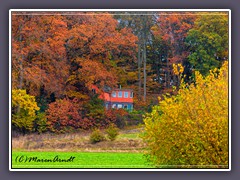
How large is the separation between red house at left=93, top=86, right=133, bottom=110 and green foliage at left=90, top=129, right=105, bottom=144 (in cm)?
69

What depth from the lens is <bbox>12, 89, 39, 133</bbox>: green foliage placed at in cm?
1936

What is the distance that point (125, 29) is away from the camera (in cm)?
1992

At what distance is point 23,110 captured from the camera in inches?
766

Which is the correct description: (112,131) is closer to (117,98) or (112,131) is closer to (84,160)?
(117,98)

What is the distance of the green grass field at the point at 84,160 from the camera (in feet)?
63.2

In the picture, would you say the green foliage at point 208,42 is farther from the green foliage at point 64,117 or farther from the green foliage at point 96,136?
the green foliage at point 64,117

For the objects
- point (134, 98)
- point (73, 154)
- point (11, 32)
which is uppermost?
point (11, 32)

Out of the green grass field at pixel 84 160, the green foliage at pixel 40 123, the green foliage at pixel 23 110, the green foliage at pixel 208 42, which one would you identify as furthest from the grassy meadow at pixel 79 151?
the green foliage at pixel 208 42

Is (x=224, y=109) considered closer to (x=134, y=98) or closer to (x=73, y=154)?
(x=134, y=98)

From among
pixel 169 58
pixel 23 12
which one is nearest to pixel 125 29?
pixel 169 58

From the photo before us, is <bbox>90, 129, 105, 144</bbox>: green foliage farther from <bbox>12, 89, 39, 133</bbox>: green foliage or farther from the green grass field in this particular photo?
<bbox>12, 89, 39, 133</bbox>: green foliage

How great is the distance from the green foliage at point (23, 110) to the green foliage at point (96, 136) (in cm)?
151

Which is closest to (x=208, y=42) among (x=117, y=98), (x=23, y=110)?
(x=117, y=98)
